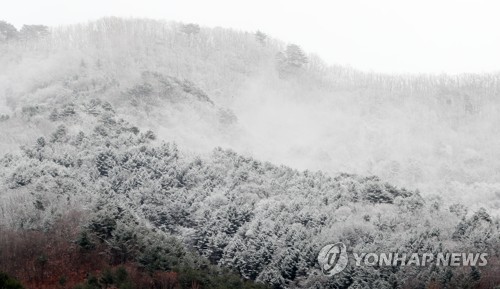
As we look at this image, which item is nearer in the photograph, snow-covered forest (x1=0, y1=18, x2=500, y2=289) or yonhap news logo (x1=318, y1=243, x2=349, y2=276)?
snow-covered forest (x1=0, y1=18, x2=500, y2=289)

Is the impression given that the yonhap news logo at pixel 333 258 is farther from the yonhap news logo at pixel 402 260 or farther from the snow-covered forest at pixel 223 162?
the snow-covered forest at pixel 223 162

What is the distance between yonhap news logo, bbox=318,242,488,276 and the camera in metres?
26.0

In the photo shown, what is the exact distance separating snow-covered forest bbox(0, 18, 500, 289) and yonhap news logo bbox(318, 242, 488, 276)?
1.50 ft

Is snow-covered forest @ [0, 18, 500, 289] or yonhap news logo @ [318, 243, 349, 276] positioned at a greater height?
snow-covered forest @ [0, 18, 500, 289]

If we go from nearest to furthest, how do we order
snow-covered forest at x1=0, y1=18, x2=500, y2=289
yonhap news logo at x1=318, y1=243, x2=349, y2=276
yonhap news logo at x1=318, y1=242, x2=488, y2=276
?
yonhap news logo at x1=318, y1=242, x2=488, y2=276 < snow-covered forest at x1=0, y1=18, x2=500, y2=289 < yonhap news logo at x1=318, y1=243, x2=349, y2=276

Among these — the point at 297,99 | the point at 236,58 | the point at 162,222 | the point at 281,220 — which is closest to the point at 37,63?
the point at 236,58

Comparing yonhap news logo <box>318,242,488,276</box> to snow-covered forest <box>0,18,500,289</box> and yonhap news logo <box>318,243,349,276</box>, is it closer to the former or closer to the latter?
yonhap news logo <box>318,243,349,276</box>

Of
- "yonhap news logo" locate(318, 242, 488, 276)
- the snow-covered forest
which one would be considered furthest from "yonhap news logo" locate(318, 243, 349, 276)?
the snow-covered forest

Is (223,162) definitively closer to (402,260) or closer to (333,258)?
(333,258)

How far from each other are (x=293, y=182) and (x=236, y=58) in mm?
45540

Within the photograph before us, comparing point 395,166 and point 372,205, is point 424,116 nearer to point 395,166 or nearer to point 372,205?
point 395,166

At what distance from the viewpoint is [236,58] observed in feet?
264

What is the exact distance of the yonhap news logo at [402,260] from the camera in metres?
26.0

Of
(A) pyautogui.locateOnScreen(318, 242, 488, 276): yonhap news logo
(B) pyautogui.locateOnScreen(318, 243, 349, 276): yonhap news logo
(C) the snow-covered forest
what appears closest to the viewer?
(A) pyautogui.locateOnScreen(318, 242, 488, 276): yonhap news logo
